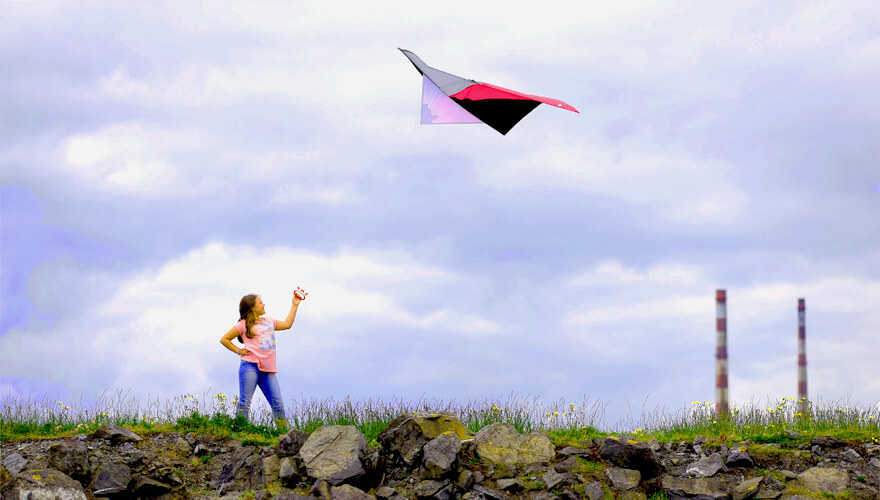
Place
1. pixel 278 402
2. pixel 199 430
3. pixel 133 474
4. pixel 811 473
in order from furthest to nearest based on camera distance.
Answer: pixel 278 402
pixel 199 430
pixel 133 474
pixel 811 473

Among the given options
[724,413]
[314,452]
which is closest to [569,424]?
Result: [724,413]

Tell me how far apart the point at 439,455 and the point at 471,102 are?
4668 mm

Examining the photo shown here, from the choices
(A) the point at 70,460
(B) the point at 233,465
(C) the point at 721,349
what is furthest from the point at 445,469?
Answer: (C) the point at 721,349

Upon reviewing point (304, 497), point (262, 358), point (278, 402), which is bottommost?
point (304, 497)

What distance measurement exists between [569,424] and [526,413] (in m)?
0.87

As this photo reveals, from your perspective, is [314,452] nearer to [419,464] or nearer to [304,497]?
[304,497]

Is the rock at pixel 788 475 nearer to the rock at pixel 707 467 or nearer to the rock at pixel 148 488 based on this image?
the rock at pixel 707 467

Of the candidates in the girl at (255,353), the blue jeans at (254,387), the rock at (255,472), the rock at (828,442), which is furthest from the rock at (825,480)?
the blue jeans at (254,387)

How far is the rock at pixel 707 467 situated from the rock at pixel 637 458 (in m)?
0.48

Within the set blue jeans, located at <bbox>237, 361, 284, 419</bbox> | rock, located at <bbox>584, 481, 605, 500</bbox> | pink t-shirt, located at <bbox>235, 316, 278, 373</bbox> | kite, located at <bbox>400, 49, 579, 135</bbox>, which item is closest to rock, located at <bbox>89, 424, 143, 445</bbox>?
blue jeans, located at <bbox>237, 361, 284, 419</bbox>

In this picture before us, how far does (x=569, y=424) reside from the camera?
1223 centimetres

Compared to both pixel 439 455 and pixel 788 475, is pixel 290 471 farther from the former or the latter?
pixel 788 475

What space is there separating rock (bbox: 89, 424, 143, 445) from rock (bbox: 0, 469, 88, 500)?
1.36 m

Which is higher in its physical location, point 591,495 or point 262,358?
point 262,358
